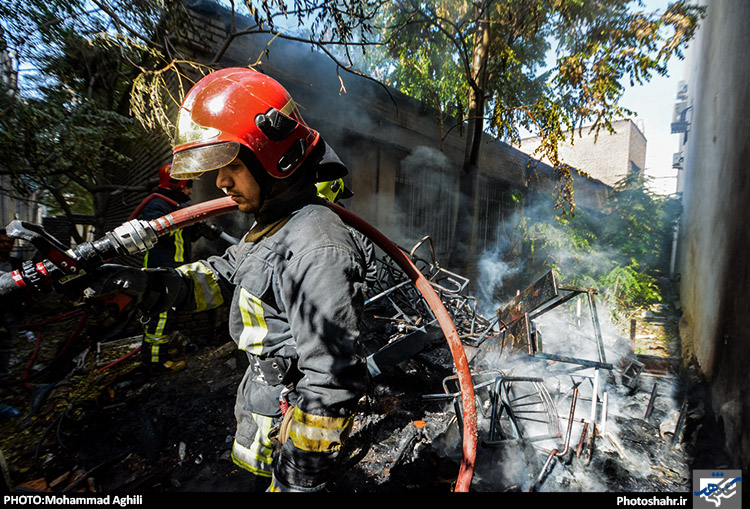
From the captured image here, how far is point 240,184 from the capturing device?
1.54 m

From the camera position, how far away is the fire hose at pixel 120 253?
4.41 ft

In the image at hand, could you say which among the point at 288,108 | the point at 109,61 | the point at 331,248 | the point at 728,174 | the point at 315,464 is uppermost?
the point at 109,61

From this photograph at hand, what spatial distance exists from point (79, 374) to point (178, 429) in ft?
6.57

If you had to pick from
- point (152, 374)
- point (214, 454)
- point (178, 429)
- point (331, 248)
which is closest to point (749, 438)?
point (331, 248)

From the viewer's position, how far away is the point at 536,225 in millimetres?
10273

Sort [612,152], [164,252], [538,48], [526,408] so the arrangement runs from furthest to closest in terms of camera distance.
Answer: [612,152]
[538,48]
[164,252]
[526,408]

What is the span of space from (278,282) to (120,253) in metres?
0.85

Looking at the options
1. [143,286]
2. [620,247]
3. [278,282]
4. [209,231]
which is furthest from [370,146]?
[620,247]

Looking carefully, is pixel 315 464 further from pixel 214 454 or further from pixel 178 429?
pixel 178 429

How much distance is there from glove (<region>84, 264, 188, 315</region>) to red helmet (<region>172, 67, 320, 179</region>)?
1.81 feet

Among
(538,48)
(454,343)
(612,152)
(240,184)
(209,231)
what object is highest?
(612,152)

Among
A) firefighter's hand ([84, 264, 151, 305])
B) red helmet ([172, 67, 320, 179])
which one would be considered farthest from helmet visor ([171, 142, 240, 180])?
firefighter's hand ([84, 264, 151, 305])

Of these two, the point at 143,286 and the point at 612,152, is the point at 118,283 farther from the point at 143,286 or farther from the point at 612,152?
the point at 612,152

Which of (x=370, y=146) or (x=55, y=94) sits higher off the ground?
(x=370, y=146)
